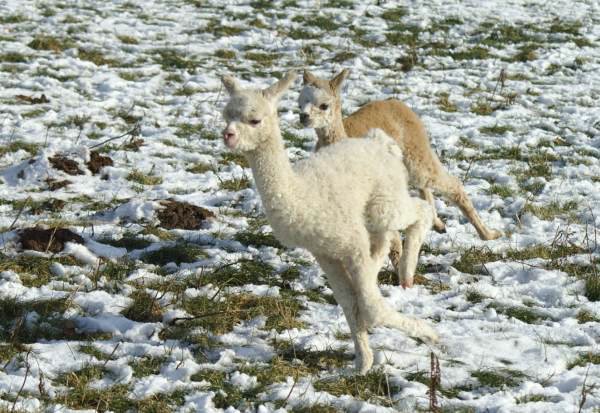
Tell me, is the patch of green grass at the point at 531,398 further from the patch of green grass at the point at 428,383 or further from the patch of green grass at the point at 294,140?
the patch of green grass at the point at 294,140

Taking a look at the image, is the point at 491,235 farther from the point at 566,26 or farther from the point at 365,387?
the point at 566,26

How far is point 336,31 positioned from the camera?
14.4m

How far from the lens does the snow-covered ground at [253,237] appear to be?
4.35m

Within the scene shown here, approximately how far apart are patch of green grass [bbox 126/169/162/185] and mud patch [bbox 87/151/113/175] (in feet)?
1.07

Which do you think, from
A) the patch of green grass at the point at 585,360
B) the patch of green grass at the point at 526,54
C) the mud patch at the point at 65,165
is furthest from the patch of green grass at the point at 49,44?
the patch of green grass at the point at 585,360

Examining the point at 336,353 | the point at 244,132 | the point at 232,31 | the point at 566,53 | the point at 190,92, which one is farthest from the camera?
the point at 232,31

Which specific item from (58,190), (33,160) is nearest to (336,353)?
(58,190)

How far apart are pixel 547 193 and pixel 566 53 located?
6.21 metres

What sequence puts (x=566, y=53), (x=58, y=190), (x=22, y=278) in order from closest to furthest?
(x=22, y=278)
(x=58, y=190)
(x=566, y=53)

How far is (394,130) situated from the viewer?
7.00m

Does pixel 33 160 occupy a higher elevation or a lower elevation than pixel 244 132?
lower

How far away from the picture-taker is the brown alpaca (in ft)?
22.2

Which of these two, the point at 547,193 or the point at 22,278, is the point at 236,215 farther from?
the point at 547,193

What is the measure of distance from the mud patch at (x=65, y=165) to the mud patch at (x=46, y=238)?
173 cm
